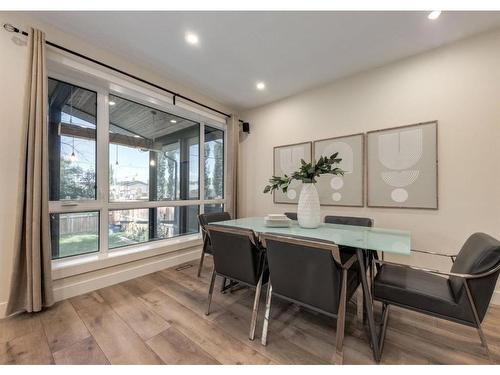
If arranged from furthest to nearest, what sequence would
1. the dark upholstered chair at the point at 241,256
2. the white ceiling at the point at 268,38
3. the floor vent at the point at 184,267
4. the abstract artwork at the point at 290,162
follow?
the abstract artwork at the point at 290,162, the floor vent at the point at 184,267, the white ceiling at the point at 268,38, the dark upholstered chair at the point at 241,256

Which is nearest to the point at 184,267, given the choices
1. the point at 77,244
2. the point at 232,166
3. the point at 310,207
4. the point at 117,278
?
the point at 117,278

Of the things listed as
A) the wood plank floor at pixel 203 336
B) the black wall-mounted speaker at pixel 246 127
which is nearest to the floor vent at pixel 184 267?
the wood plank floor at pixel 203 336

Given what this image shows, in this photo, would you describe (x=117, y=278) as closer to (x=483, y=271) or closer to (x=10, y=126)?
(x=10, y=126)

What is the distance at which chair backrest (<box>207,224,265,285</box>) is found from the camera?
1.66 metres

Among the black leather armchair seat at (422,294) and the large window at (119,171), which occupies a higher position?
the large window at (119,171)

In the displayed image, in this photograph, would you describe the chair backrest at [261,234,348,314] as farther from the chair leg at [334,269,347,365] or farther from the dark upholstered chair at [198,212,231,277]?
the dark upholstered chair at [198,212,231,277]

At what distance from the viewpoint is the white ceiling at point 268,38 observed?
193 cm

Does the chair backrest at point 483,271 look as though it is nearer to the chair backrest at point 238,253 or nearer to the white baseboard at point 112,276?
the chair backrest at point 238,253

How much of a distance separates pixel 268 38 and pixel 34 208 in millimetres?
2692

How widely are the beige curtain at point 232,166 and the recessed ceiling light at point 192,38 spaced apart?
159 centimetres

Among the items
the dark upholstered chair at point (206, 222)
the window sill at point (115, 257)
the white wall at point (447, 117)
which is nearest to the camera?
the white wall at point (447, 117)

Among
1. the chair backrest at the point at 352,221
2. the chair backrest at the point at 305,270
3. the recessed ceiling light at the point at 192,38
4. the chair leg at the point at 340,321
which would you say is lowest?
the chair leg at the point at 340,321

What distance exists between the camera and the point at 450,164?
7.30ft

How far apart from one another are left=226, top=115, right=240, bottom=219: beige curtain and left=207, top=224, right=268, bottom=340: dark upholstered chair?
1864 millimetres
